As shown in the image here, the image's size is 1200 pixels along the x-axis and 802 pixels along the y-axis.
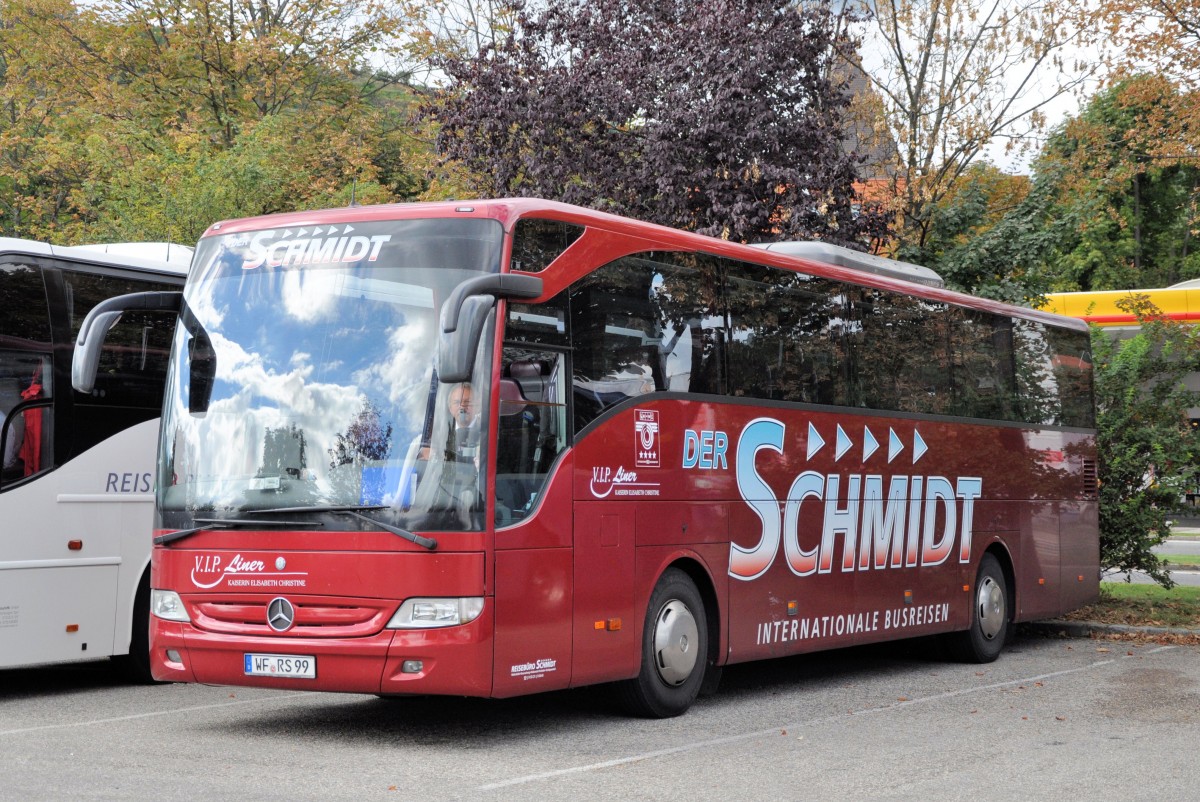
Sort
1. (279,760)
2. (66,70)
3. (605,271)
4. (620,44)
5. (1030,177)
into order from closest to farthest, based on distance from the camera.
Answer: (279,760) → (605,271) → (620,44) → (1030,177) → (66,70)

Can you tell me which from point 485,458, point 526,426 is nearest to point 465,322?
point 485,458

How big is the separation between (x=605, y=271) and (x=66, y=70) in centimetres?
2721

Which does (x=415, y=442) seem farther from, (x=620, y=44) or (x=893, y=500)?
(x=620, y=44)

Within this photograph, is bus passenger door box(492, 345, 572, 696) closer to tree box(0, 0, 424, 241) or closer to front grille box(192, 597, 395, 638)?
front grille box(192, 597, 395, 638)

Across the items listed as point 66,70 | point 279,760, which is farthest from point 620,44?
point 66,70

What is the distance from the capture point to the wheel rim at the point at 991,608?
50.1 ft

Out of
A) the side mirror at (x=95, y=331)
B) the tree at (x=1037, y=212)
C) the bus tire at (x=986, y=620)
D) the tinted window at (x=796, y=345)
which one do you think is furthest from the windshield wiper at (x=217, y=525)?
the tree at (x=1037, y=212)

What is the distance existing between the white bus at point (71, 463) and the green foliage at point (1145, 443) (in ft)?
38.4

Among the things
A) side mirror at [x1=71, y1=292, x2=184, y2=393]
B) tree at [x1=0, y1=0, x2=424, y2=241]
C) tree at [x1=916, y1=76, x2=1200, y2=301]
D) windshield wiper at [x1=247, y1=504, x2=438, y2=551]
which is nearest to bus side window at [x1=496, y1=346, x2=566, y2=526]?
windshield wiper at [x1=247, y1=504, x2=438, y2=551]

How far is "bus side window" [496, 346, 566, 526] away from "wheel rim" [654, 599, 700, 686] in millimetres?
1694

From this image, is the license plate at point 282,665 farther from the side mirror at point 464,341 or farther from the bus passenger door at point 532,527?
the side mirror at point 464,341

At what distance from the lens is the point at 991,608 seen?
1545 centimetres

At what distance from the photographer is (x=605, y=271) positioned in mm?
10156

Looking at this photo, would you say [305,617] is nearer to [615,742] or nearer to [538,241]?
[615,742]
